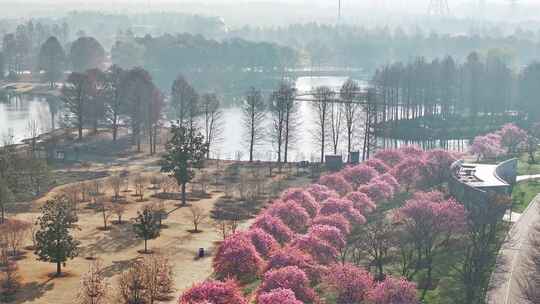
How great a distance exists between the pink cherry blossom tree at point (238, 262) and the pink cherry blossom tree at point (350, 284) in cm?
439

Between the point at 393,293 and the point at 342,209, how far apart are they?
12.8 meters

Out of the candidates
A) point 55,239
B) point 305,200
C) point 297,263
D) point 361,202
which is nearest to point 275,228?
point 305,200

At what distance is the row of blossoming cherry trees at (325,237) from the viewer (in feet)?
90.4

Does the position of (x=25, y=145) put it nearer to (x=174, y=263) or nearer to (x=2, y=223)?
(x=2, y=223)

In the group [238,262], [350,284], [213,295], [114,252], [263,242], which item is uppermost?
[213,295]

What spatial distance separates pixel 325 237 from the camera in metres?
34.6

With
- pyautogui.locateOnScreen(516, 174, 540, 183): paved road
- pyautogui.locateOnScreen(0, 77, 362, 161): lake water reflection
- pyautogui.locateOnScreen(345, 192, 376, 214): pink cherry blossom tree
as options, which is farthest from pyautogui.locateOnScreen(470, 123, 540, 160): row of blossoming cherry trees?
pyautogui.locateOnScreen(345, 192, 376, 214): pink cherry blossom tree

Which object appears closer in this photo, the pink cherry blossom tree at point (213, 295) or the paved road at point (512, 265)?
the pink cherry blossom tree at point (213, 295)

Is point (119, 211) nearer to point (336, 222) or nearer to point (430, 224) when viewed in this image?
point (336, 222)

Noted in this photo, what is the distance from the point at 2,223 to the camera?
40125mm

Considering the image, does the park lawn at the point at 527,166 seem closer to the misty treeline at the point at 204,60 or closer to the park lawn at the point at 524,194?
the park lawn at the point at 524,194

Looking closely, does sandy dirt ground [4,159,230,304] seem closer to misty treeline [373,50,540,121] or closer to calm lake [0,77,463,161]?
calm lake [0,77,463,161]

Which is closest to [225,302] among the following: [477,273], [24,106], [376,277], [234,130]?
[376,277]

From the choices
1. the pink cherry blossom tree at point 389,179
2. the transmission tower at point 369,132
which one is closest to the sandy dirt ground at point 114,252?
the pink cherry blossom tree at point 389,179
